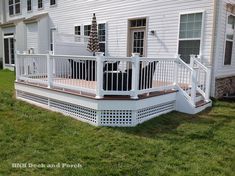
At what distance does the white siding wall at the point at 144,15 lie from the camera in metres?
8.28

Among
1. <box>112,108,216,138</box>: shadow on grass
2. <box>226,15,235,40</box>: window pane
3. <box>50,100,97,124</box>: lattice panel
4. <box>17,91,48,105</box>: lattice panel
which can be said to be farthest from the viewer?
<box>226,15,235,40</box>: window pane

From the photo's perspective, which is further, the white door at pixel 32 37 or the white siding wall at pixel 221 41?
the white door at pixel 32 37

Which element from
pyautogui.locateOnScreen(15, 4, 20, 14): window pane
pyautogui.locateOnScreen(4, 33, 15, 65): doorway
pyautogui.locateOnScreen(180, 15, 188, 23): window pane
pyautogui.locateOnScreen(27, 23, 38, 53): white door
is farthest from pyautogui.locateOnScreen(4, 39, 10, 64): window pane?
pyautogui.locateOnScreen(180, 15, 188, 23): window pane

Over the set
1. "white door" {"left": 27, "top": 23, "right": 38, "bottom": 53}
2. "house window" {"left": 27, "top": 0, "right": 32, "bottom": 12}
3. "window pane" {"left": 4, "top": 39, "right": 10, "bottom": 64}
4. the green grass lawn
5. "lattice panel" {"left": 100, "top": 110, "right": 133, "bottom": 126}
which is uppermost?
"house window" {"left": 27, "top": 0, "right": 32, "bottom": 12}

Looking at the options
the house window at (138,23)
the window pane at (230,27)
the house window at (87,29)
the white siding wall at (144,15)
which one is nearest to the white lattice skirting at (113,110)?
the white siding wall at (144,15)

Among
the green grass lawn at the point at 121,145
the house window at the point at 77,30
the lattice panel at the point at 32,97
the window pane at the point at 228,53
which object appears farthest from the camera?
the house window at the point at 77,30

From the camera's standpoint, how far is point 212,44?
7.99 m

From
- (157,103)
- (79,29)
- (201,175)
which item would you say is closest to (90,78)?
(157,103)

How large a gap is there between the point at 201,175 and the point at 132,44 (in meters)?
7.52

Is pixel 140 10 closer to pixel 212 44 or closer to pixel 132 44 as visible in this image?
pixel 132 44

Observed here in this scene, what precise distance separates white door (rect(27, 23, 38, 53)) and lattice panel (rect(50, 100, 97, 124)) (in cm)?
946

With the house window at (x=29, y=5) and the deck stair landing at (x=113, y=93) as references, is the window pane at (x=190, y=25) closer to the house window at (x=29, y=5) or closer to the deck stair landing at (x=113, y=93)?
the deck stair landing at (x=113, y=93)

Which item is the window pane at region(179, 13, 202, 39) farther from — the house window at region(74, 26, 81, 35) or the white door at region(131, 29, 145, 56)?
the house window at region(74, 26, 81, 35)

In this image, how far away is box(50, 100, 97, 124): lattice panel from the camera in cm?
576
